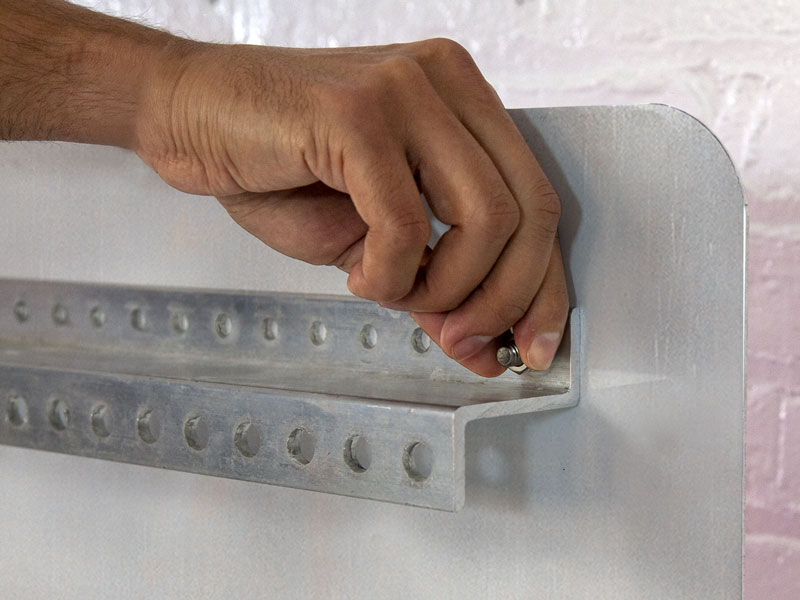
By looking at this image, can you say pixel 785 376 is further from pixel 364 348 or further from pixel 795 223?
pixel 364 348

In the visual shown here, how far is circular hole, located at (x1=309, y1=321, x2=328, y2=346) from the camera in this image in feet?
1.12

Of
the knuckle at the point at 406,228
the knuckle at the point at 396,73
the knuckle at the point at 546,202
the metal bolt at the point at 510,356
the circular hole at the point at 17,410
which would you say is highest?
the knuckle at the point at 396,73

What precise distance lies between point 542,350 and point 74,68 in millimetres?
194

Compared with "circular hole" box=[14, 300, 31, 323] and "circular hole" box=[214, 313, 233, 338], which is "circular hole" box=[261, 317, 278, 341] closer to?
"circular hole" box=[214, 313, 233, 338]

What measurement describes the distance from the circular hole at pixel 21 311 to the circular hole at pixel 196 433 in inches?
6.4

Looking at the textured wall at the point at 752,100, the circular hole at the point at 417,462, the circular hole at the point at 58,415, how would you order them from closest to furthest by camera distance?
the circular hole at the point at 417,462, the circular hole at the point at 58,415, the textured wall at the point at 752,100

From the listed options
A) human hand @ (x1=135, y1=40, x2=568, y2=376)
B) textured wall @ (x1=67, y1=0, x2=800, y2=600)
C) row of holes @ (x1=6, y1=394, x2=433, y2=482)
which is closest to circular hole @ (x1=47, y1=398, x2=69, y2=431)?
row of holes @ (x1=6, y1=394, x2=433, y2=482)

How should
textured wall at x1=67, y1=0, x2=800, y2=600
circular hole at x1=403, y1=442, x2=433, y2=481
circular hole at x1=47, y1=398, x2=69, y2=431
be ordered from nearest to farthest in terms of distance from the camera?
circular hole at x1=403, y1=442, x2=433, y2=481 → circular hole at x1=47, y1=398, x2=69, y2=431 → textured wall at x1=67, y1=0, x2=800, y2=600

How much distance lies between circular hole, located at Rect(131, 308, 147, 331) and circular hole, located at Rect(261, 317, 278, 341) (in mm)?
66

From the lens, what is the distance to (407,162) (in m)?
0.27

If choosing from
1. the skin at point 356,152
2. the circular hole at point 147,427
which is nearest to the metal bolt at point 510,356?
the skin at point 356,152

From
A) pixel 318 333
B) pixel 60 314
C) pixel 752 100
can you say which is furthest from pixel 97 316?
pixel 752 100

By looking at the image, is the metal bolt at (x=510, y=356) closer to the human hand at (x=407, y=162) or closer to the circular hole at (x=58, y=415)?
the human hand at (x=407, y=162)

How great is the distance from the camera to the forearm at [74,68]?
328 mm
